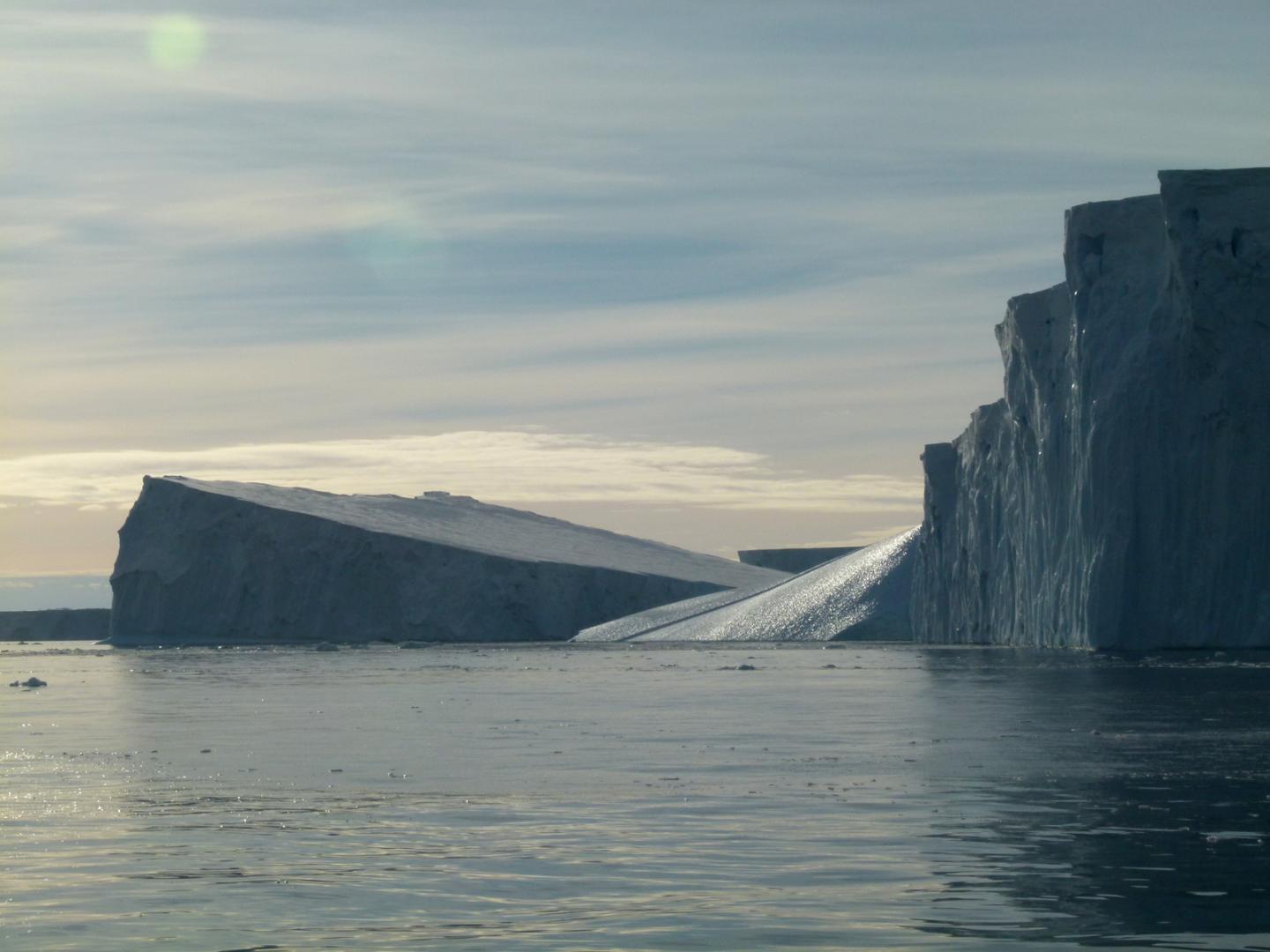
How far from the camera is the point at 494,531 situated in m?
62.8

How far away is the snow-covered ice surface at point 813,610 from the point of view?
43500 millimetres

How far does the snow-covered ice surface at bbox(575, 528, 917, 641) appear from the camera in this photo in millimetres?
43500

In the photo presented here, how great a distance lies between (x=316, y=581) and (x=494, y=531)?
10.4 meters

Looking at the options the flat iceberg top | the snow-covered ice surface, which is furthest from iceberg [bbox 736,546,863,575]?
the snow-covered ice surface

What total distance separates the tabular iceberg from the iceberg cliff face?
23045mm

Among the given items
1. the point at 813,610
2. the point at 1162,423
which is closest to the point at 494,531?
the point at 813,610

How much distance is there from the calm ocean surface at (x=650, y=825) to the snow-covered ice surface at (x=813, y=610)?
24071mm

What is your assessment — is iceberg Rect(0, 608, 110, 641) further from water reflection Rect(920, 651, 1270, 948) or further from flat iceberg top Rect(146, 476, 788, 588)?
water reflection Rect(920, 651, 1270, 948)

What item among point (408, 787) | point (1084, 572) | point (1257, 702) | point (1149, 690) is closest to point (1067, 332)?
point (1084, 572)

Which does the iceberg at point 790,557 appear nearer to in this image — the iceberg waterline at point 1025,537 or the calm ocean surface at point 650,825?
the iceberg waterline at point 1025,537

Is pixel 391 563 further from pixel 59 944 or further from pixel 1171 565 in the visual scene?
pixel 59 944

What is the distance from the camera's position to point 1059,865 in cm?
747

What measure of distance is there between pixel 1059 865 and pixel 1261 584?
76.3 feet

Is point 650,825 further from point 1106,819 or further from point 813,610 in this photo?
point 813,610
